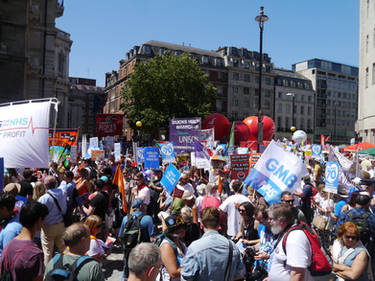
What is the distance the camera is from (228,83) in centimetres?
Result: 7362

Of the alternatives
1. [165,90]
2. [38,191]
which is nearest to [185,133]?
[38,191]

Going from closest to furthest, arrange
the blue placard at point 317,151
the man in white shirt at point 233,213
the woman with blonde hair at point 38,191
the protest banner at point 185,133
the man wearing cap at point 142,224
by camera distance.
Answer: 1. the man wearing cap at point 142,224
2. the woman with blonde hair at point 38,191
3. the man in white shirt at point 233,213
4. the protest banner at point 185,133
5. the blue placard at point 317,151

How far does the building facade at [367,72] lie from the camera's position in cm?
3139

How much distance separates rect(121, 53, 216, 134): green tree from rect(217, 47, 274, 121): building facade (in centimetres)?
3065

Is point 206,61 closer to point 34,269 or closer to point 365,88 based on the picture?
point 365,88

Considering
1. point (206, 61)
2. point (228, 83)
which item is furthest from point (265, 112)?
point (206, 61)

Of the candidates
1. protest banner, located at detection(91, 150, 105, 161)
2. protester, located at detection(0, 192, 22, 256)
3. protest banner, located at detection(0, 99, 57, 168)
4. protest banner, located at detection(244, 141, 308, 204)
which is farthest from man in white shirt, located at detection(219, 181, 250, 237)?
protest banner, located at detection(91, 150, 105, 161)

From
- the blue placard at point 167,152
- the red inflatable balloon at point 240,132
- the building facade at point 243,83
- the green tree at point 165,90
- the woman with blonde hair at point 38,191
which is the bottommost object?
the woman with blonde hair at point 38,191

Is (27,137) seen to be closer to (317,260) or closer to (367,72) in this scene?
(317,260)

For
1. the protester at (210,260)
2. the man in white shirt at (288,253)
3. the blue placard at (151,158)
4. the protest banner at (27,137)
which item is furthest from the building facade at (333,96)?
the protester at (210,260)

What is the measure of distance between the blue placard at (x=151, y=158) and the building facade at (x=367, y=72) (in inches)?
967

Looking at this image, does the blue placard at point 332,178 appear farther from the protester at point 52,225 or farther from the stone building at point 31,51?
the stone building at point 31,51

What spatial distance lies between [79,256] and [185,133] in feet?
35.3

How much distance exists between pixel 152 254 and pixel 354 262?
2.39m
